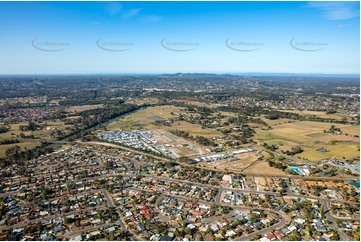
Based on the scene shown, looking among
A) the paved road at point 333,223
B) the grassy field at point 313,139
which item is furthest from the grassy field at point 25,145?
the paved road at point 333,223

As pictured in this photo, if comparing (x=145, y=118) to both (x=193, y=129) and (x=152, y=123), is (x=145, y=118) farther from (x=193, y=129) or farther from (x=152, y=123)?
(x=193, y=129)

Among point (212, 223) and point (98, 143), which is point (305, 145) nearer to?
point (212, 223)

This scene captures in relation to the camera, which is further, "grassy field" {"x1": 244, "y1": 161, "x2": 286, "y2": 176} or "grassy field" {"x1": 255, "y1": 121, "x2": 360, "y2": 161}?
"grassy field" {"x1": 255, "y1": 121, "x2": 360, "y2": 161}

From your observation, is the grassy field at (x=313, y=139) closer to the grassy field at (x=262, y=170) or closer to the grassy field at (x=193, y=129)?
the grassy field at (x=262, y=170)

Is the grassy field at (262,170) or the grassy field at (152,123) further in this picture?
the grassy field at (152,123)

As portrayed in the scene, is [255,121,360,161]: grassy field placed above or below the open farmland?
above

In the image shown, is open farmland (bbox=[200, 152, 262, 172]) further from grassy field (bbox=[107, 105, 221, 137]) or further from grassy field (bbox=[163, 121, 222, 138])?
grassy field (bbox=[107, 105, 221, 137])

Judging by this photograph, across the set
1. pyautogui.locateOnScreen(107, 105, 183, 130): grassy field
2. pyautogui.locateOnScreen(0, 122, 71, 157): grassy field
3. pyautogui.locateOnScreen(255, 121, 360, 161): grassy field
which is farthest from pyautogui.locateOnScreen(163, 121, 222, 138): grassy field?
pyautogui.locateOnScreen(0, 122, 71, 157): grassy field

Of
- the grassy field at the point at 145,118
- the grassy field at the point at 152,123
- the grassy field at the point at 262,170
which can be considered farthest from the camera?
the grassy field at the point at 145,118

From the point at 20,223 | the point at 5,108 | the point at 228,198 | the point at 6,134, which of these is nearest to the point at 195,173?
the point at 228,198
